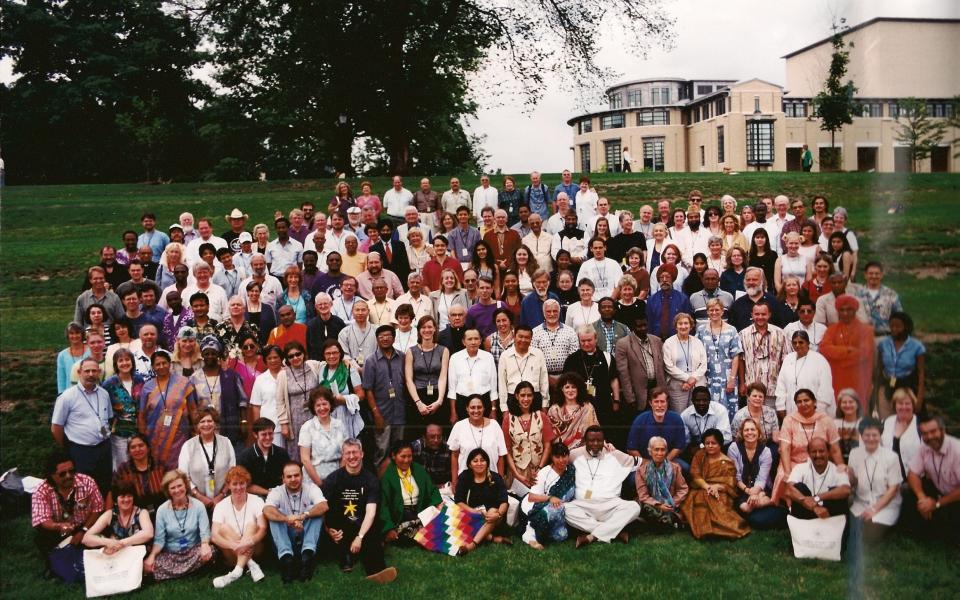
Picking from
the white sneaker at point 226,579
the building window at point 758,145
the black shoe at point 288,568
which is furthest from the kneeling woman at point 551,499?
the building window at point 758,145

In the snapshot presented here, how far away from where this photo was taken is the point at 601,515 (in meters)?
7.89

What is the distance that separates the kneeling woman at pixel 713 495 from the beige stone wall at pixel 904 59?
7049 mm

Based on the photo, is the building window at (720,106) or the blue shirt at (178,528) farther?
the blue shirt at (178,528)

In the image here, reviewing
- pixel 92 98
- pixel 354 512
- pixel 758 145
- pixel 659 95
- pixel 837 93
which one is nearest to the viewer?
pixel 837 93

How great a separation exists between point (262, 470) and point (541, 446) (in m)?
2.81

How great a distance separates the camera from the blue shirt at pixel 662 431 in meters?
8.38

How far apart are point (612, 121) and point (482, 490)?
6.89 meters

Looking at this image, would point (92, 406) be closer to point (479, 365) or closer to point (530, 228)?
point (479, 365)

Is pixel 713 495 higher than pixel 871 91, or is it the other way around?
pixel 871 91

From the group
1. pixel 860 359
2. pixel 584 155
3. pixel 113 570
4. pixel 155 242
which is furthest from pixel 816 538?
pixel 584 155

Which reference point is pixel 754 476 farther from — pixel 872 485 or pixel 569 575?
pixel 872 485

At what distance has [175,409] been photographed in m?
8.04

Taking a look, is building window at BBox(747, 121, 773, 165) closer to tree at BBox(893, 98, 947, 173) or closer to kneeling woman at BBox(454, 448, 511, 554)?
kneeling woman at BBox(454, 448, 511, 554)

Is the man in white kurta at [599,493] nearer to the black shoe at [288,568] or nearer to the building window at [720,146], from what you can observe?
the black shoe at [288,568]
